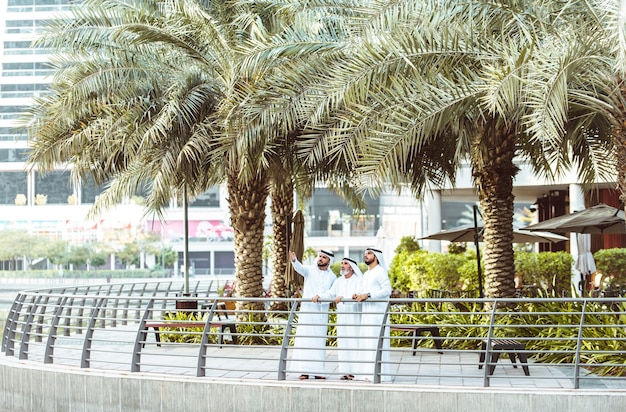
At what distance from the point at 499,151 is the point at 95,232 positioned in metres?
91.4

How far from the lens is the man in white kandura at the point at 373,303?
1273 cm

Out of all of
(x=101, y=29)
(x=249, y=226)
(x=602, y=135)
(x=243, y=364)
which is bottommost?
(x=243, y=364)

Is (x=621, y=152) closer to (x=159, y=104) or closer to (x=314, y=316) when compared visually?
(x=314, y=316)

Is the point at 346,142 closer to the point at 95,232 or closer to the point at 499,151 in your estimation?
the point at 499,151

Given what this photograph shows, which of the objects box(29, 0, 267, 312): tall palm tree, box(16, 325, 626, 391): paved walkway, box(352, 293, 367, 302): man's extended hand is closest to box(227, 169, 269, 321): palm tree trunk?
box(29, 0, 267, 312): tall palm tree

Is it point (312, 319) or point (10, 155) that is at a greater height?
point (10, 155)

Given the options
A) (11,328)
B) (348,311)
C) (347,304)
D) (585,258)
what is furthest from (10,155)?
(348,311)

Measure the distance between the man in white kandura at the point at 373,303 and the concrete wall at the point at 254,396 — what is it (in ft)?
2.39

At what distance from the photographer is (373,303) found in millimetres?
13031

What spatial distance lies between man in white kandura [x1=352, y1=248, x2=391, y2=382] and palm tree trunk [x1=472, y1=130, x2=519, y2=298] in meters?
3.73

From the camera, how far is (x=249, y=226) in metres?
19.3

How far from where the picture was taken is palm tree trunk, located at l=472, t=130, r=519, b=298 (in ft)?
53.5

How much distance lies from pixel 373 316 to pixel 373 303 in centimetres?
18

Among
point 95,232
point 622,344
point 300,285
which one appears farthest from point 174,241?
point 622,344
